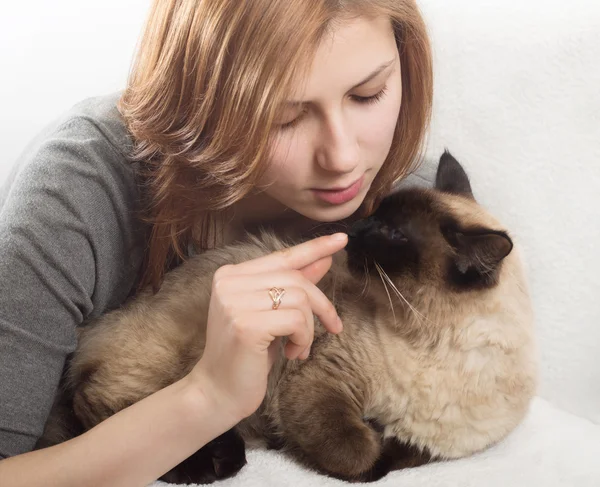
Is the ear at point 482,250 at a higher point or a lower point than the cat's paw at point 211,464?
higher

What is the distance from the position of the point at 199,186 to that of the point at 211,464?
1.70ft

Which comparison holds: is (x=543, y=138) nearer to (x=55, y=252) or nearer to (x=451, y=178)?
(x=451, y=178)

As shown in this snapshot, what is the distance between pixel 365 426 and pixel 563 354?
0.74m

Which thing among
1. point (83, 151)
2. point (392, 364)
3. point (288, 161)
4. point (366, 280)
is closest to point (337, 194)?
point (288, 161)

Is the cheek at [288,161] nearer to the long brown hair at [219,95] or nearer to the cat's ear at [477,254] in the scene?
the long brown hair at [219,95]

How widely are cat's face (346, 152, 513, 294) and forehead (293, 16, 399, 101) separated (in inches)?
12.8

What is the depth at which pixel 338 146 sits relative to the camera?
1221 millimetres

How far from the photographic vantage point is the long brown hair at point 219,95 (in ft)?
3.89

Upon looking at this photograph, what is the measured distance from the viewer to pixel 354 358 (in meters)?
1.44

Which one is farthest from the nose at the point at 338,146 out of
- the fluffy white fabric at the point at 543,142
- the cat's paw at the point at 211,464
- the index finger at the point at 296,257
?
the fluffy white fabric at the point at 543,142

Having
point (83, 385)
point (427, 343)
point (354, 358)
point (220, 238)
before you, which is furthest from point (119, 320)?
point (427, 343)

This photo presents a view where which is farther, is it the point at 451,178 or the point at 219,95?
the point at 451,178

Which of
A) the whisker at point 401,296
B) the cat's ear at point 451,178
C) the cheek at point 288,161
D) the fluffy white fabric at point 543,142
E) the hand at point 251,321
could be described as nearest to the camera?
Answer: the hand at point 251,321

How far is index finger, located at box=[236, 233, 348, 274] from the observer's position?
1.21m
